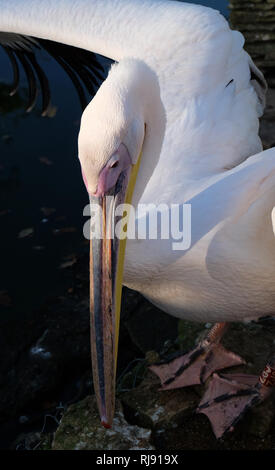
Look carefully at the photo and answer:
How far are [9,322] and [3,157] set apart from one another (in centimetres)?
220

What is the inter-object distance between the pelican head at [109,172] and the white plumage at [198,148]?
0.89 ft

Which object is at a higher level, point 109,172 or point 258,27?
point 109,172

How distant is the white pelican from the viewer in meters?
1.64

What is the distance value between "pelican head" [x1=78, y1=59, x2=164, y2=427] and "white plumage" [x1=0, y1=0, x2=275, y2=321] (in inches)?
10.7

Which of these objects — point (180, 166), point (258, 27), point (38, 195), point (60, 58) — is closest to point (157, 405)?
point (180, 166)

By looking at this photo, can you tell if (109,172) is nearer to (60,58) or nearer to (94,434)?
(94,434)

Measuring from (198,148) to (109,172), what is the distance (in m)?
0.70

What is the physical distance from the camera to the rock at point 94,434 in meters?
2.15

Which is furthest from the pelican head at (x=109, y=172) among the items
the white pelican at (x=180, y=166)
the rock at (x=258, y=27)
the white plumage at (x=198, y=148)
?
the rock at (x=258, y=27)

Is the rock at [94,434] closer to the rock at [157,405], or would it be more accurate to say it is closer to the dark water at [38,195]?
the rock at [157,405]

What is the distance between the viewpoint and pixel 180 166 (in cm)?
211

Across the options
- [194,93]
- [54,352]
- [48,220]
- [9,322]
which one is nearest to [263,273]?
[194,93]

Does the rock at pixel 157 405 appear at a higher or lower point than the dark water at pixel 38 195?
higher
